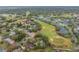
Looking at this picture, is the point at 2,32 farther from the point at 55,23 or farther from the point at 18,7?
the point at 55,23

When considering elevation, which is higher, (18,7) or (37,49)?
(18,7)

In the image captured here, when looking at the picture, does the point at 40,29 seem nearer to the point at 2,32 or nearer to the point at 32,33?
the point at 32,33

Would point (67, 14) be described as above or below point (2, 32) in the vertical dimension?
above

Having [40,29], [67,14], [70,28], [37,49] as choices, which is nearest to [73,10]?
[67,14]
